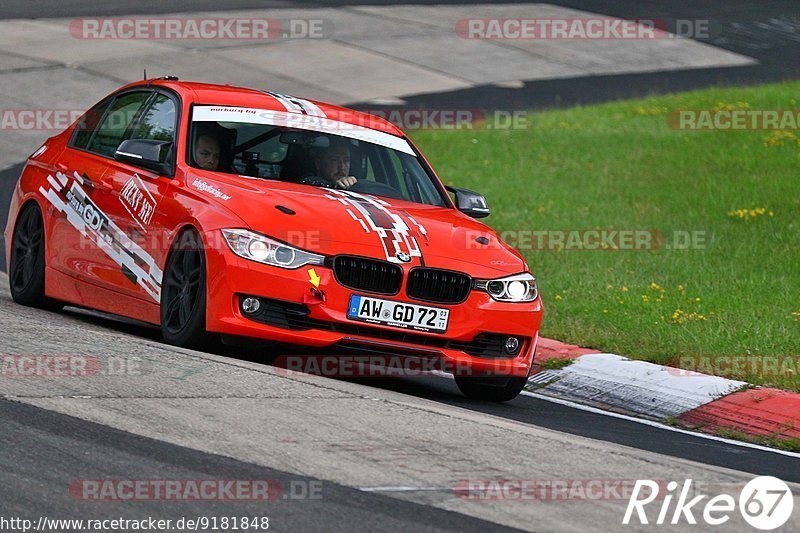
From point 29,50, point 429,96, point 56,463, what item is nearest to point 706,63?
point 429,96

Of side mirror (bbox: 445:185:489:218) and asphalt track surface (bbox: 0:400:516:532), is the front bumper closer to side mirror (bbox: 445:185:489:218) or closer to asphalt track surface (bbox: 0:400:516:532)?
side mirror (bbox: 445:185:489:218)

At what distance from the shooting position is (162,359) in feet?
25.2

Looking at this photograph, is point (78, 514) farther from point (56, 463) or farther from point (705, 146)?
point (705, 146)

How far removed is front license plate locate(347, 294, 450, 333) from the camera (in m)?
8.10

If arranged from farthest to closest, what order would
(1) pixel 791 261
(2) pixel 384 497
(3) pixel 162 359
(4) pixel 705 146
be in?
(4) pixel 705 146
(1) pixel 791 261
(3) pixel 162 359
(2) pixel 384 497

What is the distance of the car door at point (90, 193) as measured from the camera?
9.38m

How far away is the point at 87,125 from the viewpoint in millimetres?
10352

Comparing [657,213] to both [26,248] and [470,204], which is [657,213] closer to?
[470,204]

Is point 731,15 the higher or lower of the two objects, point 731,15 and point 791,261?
the higher

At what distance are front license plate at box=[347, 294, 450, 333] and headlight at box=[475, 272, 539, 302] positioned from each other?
30cm

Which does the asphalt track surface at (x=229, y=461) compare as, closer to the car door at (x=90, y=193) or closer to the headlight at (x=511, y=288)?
the car door at (x=90, y=193)

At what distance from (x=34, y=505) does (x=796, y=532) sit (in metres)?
2.82

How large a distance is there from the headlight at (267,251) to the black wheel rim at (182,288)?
0.90 feet

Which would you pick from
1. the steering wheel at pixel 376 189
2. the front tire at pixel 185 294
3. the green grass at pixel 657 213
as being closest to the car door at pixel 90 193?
the front tire at pixel 185 294
